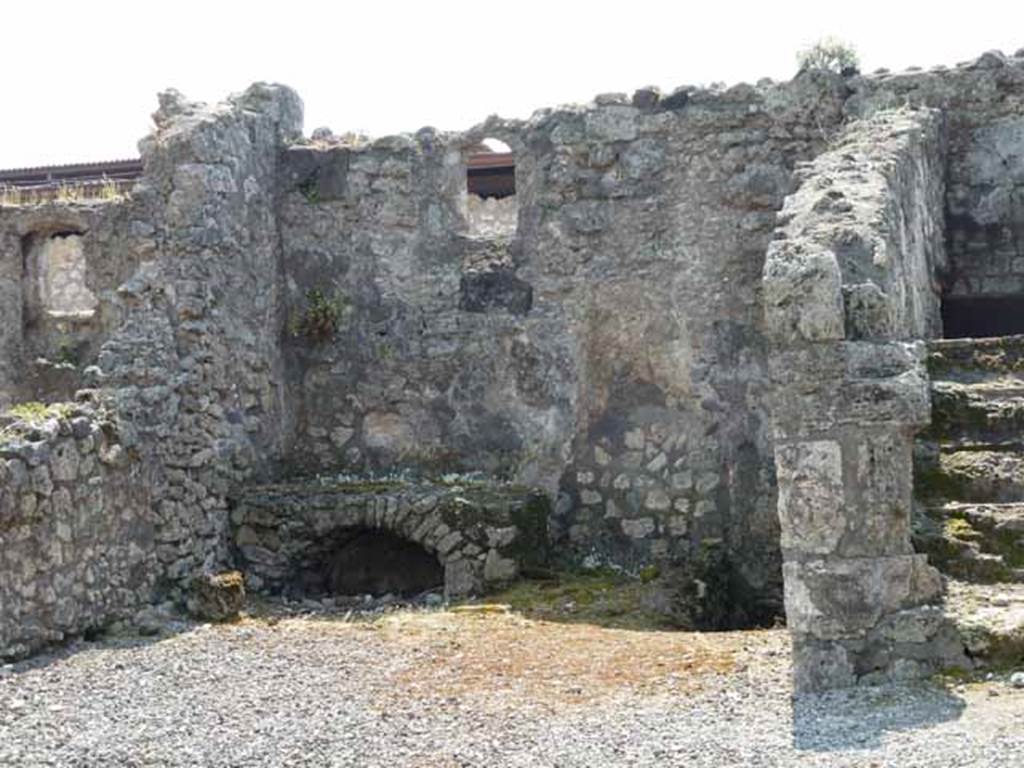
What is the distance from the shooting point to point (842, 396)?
8406mm

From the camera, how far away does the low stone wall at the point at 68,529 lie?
33.8 feet

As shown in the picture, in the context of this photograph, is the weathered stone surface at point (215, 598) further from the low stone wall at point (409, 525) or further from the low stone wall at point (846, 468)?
the low stone wall at point (846, 468)

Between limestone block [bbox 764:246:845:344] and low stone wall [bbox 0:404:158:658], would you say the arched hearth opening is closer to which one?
low stone wall [bbox 0:404:158:658]

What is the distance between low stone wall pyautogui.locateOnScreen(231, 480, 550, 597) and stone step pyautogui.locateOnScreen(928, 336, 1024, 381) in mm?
4234

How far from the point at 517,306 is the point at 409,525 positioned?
2.29 m

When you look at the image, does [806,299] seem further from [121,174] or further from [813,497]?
[121,174]

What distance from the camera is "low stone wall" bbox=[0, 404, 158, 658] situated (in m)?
10.3

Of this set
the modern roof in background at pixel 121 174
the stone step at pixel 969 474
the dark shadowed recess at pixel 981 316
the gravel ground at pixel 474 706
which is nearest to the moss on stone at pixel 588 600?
the gravel ground at pixel 474 706

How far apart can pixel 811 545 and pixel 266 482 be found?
6.83 metres

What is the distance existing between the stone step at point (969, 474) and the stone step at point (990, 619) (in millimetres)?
673

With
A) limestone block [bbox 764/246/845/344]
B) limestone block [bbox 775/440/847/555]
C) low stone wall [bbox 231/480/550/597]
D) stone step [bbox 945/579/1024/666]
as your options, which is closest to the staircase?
stone step [bbox 945/579/1024/666]

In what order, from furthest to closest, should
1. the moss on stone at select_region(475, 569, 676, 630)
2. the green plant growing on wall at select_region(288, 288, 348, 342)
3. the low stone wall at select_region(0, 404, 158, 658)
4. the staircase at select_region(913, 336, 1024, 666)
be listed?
the green plant growing on wall at select_region(288, 288, 348, 342), the moss on stone at select_region(475, 569, 676, 630), the low stone wall at select_region(0, 404, 158, 658), the staircase at select_region(913, 336, 1024, 666)

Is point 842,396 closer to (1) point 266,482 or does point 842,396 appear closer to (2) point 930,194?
(2) point 930,194

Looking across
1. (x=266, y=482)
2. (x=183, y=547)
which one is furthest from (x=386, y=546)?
(x=183, y=547)
